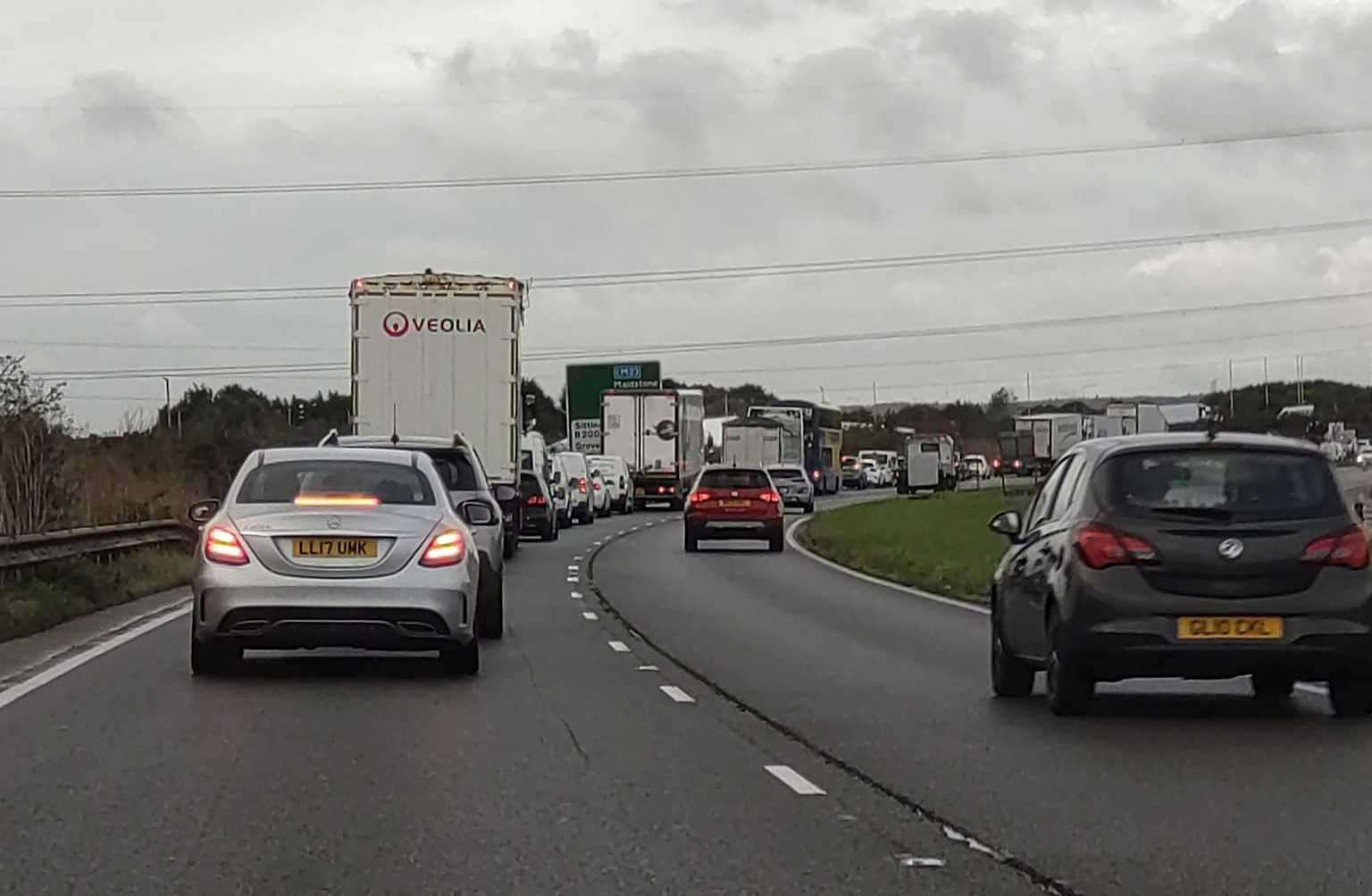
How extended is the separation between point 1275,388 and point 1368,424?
8.10 meters

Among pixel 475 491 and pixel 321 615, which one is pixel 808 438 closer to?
pixel 475 491

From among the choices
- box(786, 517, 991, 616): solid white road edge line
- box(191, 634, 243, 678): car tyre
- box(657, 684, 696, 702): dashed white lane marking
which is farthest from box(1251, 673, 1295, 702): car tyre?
box(786, 517, 991, 616): solid white road edge line

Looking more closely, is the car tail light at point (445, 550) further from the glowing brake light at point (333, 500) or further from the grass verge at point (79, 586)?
the grass verge at point (79, 586)

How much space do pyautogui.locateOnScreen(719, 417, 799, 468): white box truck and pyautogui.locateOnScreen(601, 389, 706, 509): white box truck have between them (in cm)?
632

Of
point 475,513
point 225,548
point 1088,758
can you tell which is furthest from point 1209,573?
point 225,548

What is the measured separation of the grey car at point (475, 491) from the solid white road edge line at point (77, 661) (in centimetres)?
235

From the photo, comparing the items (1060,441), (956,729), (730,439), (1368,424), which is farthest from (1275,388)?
(956,729)

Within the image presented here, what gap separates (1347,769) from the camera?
36.0 feet

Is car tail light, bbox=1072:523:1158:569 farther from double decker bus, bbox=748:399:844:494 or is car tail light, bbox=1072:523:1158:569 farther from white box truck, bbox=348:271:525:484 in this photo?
double decker bus, bbox=748:399:844:494

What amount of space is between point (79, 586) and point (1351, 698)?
14.9 m

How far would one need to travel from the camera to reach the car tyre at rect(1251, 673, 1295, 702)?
47.5ft

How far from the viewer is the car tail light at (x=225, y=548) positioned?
14945 millimetres

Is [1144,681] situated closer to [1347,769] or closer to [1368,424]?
[1347,769]

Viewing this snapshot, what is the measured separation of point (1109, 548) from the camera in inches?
507
